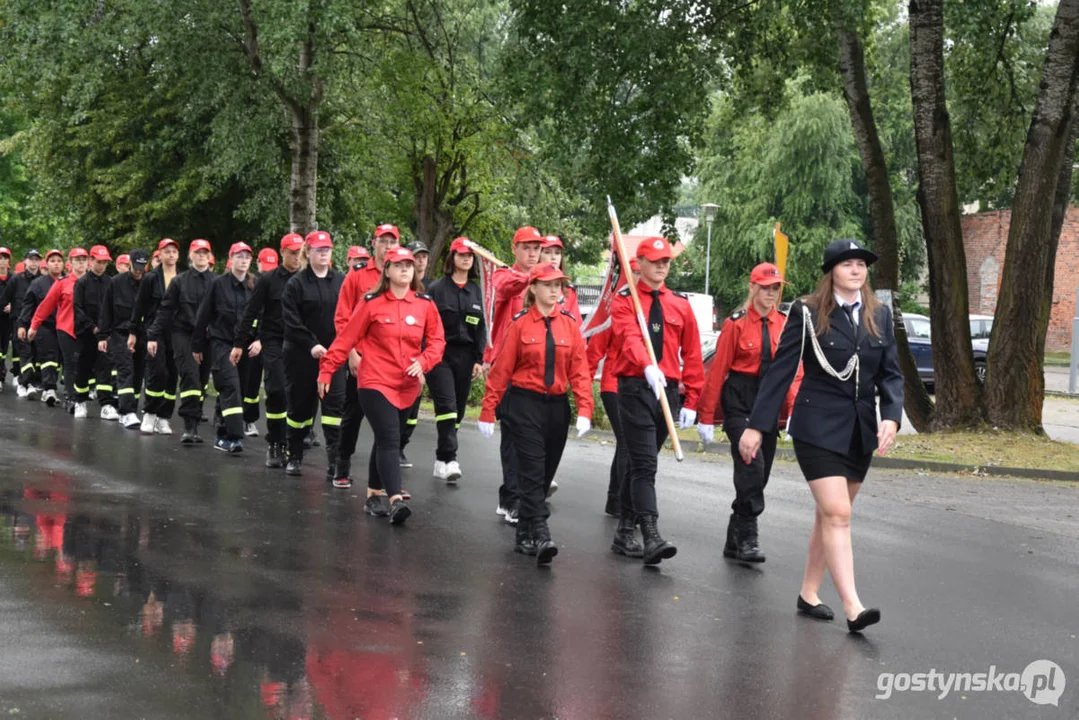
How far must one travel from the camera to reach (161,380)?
48.2ft

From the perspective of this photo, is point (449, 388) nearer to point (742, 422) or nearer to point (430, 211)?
point (742, 422)

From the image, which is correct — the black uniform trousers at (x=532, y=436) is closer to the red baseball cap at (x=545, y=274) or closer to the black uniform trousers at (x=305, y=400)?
the red baseball cap at (x=545, y=274)

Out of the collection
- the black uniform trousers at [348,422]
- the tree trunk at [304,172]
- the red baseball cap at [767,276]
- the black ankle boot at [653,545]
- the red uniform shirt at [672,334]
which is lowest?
the black ankle boot at [653,545]

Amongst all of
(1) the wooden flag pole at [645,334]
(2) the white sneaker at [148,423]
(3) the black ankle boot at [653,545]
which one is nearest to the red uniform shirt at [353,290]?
(1) the wooden flag pole at [645,334]

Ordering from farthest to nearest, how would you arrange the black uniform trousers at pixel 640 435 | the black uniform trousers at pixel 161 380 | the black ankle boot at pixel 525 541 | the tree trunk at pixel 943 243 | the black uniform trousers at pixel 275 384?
the tree trunk at pixel 943 243 < the black uniform trousers at pixel 161 380 < the black uniform trousers at pixel 275 384 < the black ankle boot at pixel 525 541 < the black uniform trousers at pixel 640 435

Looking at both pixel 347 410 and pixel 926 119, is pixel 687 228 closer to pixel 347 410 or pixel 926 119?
pixel 926 119

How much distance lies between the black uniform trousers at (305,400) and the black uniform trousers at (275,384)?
24 cm

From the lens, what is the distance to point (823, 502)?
688 cm

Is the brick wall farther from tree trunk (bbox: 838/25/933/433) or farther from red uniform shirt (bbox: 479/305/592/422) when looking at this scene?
red uniform shirt (bbox: 479/305/592/422)

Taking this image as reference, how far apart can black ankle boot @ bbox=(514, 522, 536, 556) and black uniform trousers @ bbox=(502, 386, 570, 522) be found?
62 millimetres

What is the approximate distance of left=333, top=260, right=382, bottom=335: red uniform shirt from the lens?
10656 mm

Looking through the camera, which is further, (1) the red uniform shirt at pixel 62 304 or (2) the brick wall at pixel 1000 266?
(2) the brick wall at pixel 1000 266

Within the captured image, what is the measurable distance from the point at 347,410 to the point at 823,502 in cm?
502

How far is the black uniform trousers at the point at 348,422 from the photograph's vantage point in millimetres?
10867
